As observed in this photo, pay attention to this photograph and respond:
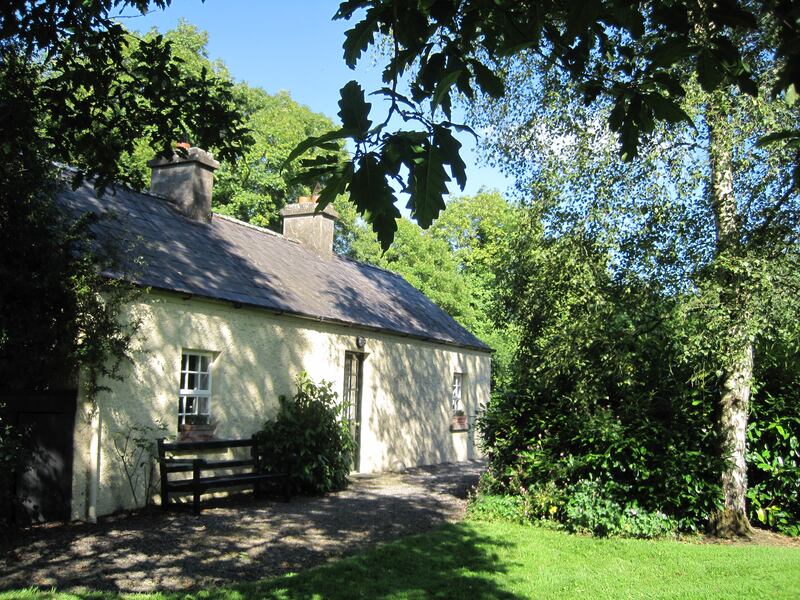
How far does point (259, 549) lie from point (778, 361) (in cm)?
769

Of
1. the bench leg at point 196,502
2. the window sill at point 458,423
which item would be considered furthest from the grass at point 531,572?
the window sill at point 458,423

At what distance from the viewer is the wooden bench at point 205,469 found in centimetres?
1057

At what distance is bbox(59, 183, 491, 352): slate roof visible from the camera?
11.6 meters

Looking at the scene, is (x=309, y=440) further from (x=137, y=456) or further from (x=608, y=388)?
(x=608, y=388)

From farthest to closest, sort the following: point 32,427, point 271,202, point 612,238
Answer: point 271,202
point 612,238
point 32,427

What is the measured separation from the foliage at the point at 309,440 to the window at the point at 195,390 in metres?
1.07

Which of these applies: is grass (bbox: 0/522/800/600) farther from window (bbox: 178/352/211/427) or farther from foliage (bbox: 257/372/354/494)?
window (bbox: 178/352/211/427)

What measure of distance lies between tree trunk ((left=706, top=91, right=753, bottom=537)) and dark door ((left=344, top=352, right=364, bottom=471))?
8.13 meters

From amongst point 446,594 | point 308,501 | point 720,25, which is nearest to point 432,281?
point 308,501

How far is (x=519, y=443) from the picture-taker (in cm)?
1146

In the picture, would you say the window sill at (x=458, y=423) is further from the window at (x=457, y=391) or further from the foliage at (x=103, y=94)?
the foliage at (x=103, y=94)

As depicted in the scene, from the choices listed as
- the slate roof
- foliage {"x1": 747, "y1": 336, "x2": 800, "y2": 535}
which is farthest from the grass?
the slate roof

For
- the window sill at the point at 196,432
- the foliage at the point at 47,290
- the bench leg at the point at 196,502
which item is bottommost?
the bench leg at the point at 196,502

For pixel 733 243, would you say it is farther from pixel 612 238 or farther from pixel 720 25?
pixel 720 25
